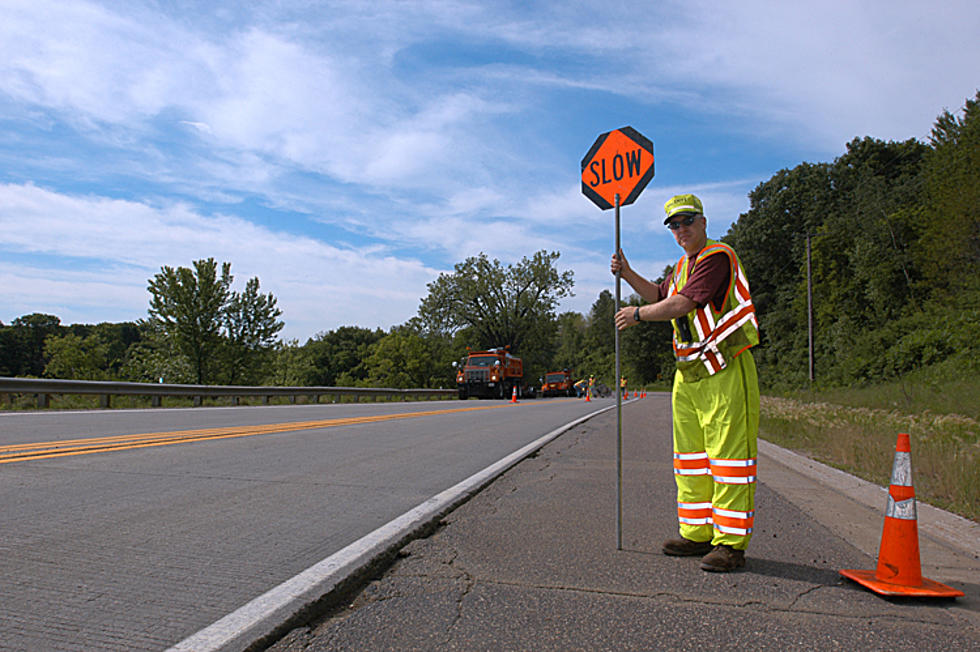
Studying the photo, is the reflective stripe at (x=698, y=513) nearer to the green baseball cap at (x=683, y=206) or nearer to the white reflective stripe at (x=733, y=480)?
the white reflective stripe at (x=733, y=480)

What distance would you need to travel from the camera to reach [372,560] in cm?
387

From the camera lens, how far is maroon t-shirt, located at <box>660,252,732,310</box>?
3.91 metres

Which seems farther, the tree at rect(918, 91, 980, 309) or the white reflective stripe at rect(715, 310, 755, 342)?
the tree at rect(918, 91, 980, 309)

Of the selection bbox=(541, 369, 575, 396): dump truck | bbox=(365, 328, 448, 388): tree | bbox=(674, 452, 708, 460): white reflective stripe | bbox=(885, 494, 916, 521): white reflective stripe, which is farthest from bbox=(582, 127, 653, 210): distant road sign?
bbox=(365, 328, 448, 388): tree

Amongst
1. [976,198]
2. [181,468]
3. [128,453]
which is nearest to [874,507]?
[181,468]

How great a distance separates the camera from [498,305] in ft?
216

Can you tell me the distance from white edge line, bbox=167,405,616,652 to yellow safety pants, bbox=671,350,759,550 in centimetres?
189

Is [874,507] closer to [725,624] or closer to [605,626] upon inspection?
[725,624]

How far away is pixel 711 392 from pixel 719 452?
1.14 ft

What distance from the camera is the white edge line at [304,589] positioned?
2.73 m

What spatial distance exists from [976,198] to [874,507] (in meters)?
32.2

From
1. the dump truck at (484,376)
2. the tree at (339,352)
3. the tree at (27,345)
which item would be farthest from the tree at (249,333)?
the tree at (339,352)

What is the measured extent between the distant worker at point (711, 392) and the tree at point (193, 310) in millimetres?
43617

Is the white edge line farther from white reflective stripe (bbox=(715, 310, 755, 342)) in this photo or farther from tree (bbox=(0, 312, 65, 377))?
tree (bbox=(0, 312, 65, 377))
